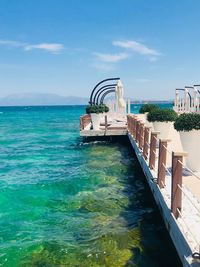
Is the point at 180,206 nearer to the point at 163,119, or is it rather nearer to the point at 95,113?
the point at 163,119

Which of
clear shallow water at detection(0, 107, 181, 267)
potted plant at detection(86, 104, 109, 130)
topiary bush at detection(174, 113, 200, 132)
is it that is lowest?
clear shallow water at detection(0, 107, 181, 267)

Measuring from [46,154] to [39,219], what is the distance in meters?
10.4

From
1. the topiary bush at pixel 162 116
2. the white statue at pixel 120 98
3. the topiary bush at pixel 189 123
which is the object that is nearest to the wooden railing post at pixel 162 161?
the topiary bush at pixel 189 123

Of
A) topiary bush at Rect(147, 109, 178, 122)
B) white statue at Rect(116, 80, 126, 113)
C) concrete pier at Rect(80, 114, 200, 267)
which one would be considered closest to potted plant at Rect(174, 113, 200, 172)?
concrete pier at Rect(80, 114, 200, 267)

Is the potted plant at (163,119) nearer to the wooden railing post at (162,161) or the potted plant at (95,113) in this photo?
the wooden railing post at (162,161)

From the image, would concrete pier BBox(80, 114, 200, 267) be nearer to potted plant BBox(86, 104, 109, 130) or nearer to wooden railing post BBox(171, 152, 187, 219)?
wooden railing post BBox(171, 152, 187, 219)

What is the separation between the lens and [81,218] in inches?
310

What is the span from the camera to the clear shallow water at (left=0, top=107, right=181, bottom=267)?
19.8ft

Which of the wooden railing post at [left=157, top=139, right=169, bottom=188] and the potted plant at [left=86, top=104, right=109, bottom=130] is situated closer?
the wooden railing post at [left=157, top=139, right=169, bottom=188]

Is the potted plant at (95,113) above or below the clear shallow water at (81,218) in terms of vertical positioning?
above

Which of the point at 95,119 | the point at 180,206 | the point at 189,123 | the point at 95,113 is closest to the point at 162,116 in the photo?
the point at 189,123

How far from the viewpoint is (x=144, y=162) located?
32.2ft

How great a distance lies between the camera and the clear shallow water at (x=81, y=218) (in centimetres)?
605

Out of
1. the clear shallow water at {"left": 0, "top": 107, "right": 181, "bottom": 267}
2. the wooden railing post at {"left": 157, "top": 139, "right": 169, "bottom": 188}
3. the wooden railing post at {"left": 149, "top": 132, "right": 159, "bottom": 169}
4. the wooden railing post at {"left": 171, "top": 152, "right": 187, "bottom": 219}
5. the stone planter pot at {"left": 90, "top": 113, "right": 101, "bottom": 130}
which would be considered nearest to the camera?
the wooden railing post at {"left": 171, "top": 152, "right": 187, "bottom": 219}
